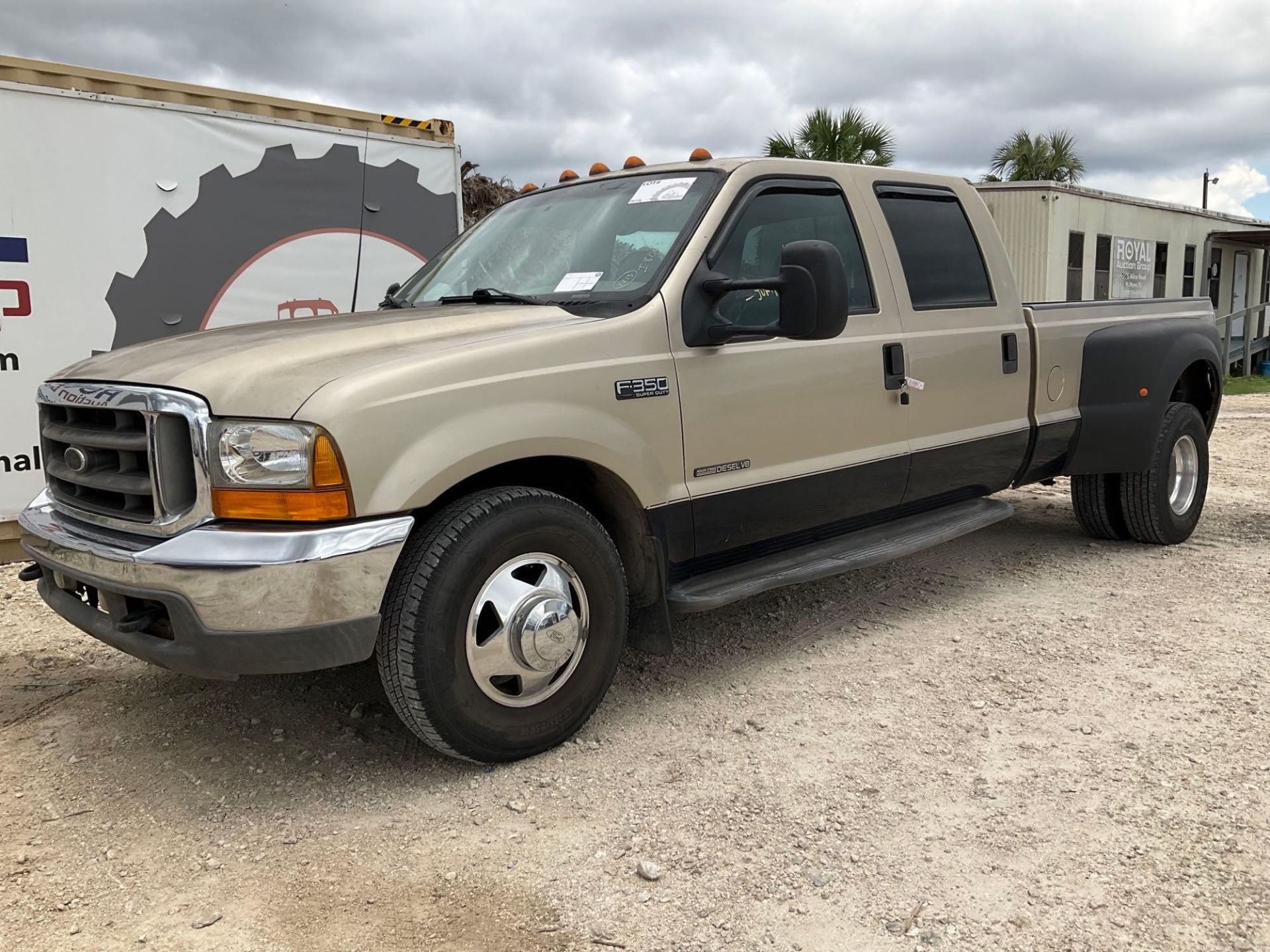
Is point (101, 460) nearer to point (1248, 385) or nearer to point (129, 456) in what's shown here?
point (129, 456)

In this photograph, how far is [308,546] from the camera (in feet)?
8.64

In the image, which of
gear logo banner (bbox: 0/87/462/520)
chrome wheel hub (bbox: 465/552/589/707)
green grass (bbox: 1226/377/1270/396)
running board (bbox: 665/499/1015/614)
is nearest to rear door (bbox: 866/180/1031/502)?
running board (bbox: 665/499/1015/614)

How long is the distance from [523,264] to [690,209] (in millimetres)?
689

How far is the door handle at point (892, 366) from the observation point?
163 inches

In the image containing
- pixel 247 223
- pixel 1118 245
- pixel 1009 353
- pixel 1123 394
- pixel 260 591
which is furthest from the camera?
pixel 1118 245

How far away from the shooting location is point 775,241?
3.95 meters

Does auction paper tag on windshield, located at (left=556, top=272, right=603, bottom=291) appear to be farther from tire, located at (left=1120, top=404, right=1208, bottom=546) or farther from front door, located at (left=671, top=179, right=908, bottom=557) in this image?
tire, located at (left=1120, top=404, right=1208, bottom=546)

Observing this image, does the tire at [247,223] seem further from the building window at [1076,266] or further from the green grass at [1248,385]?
the green grass at [1248,385]

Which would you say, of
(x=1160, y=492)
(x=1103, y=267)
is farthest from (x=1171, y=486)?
(x=1103, y=267)

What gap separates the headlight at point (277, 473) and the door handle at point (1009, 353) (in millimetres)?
3264

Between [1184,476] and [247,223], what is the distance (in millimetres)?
5955

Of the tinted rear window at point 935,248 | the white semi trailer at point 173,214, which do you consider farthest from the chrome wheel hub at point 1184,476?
the white semi trailer at point 173,214

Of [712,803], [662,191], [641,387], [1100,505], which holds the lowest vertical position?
[712,803]

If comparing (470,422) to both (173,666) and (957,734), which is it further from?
(957,734)
